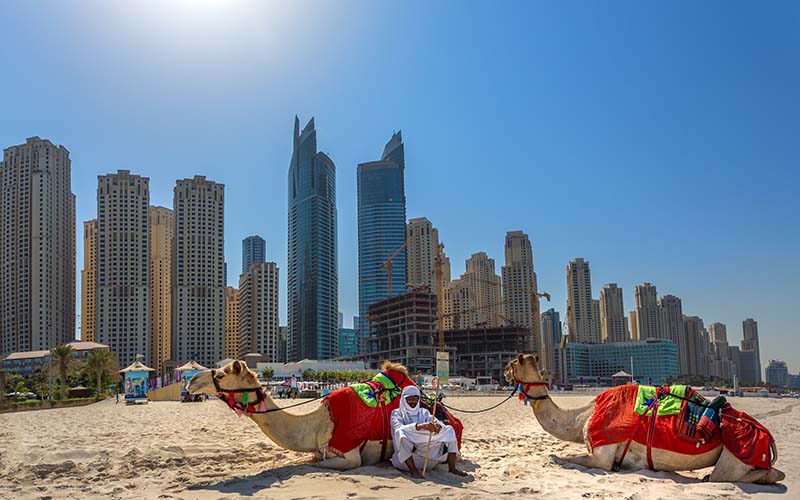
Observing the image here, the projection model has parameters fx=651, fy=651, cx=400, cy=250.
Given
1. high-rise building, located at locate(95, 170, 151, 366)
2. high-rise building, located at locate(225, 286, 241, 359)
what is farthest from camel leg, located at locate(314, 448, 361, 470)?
high-rise building, located at locate(225, 286, 241, 359)

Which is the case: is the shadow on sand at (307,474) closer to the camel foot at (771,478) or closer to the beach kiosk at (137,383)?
the camel foot at (771,478)

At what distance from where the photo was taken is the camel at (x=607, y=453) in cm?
812

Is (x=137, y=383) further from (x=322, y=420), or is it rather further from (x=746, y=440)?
(x=746, y=440)

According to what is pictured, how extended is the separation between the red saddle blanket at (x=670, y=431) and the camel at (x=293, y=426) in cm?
315

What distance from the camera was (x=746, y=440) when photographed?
27.0 feet

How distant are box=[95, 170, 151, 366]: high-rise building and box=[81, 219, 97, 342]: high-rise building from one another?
12136 mm

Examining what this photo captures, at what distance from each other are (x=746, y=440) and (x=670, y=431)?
93 cm

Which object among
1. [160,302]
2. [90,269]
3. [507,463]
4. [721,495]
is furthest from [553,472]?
[90,269]

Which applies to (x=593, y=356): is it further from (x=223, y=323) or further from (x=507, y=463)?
(x=507, y=463)

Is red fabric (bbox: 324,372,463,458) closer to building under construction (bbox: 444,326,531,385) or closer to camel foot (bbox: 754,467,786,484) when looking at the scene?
camel foot (bbox: 754,467,786,484)

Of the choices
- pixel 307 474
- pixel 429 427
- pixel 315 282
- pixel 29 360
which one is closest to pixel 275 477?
pixel 307 474

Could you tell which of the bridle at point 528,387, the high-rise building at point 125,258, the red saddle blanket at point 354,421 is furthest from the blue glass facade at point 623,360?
the red saddle blanket at point 354,421

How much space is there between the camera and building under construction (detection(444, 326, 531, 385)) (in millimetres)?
142250

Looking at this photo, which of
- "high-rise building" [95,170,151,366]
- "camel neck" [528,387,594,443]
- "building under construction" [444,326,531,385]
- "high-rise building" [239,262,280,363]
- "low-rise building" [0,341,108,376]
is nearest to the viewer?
"camel neck" [528,387,594,443]
